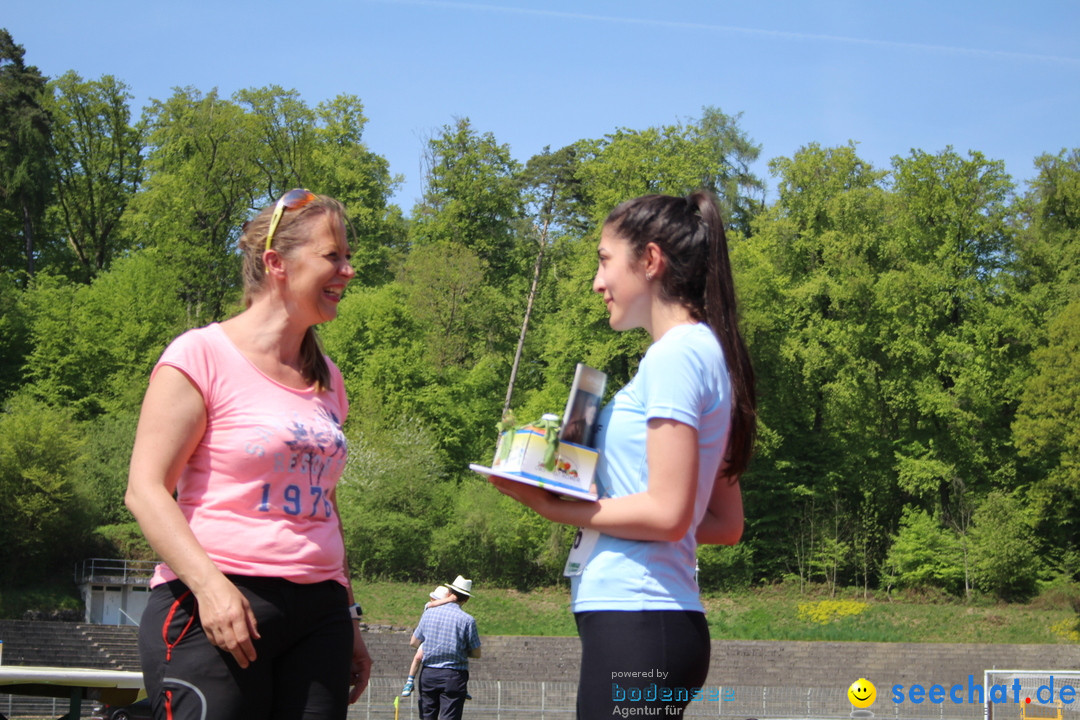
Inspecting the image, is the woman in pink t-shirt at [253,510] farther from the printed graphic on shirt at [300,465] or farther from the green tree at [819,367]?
the green tree at [819,367]

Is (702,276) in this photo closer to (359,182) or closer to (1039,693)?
(1039,693)

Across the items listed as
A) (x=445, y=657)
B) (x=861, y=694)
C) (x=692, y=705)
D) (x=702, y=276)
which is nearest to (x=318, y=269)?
(x=702, y=276)

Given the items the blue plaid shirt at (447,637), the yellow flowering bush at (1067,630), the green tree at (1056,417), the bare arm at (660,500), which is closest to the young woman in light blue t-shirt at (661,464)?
the bare arm at (660,500)

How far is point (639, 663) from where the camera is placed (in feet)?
9.18

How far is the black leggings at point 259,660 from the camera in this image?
3.03 m

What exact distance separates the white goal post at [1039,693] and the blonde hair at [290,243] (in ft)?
47.6

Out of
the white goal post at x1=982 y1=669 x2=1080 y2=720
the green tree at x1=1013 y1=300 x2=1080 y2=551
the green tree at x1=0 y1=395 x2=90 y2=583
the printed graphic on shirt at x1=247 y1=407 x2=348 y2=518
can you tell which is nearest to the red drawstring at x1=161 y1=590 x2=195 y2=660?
the printed graphic on shirt at x1=247 y1=407 x2=348 y2=518

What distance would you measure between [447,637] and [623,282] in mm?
8273

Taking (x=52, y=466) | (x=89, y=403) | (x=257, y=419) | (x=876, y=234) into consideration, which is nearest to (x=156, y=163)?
(x=89, y=403)

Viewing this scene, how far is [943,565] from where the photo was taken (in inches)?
1683

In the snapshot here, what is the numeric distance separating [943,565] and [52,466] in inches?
1263

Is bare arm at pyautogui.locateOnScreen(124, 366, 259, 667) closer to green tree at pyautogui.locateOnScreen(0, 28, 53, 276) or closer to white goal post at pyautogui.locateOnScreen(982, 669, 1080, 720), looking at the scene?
white goal post at pyautogui.locateOnScreen(982, 669, 1080, 720)

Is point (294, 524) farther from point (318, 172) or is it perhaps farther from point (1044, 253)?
point (318, 172)

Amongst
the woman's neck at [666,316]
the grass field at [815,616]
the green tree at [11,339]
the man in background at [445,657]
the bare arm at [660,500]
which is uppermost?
the green tree at [11,339]
